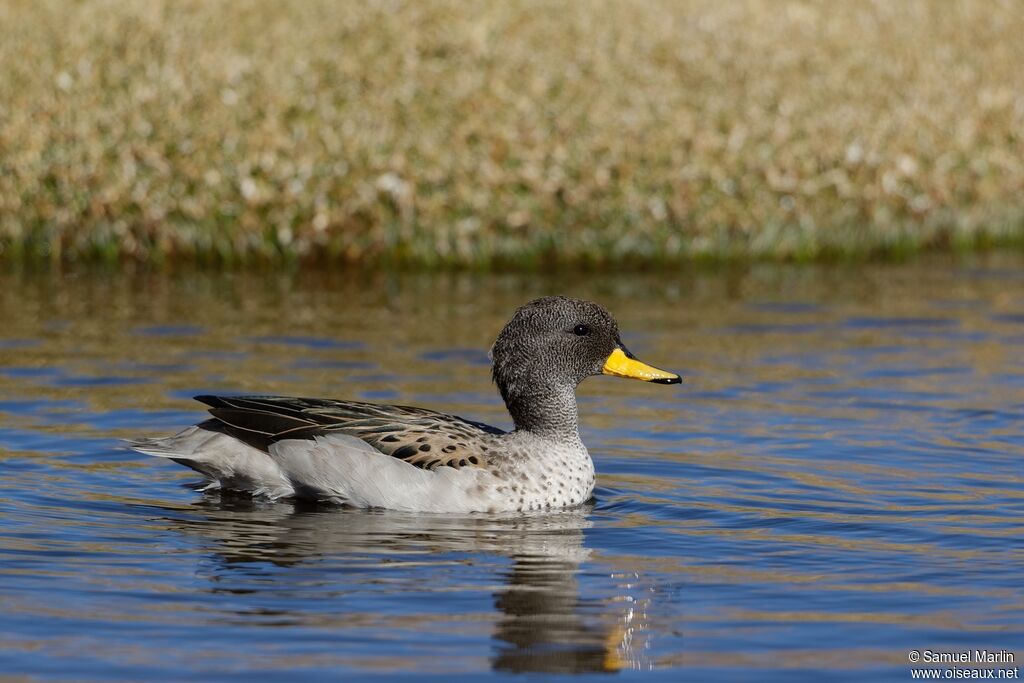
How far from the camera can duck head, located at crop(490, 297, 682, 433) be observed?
32.8 ft

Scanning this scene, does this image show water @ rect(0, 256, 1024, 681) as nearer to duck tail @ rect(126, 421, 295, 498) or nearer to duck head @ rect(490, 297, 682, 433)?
duck tail @ rect(126, 421, 295, 498)

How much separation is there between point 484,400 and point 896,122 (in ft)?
33.0

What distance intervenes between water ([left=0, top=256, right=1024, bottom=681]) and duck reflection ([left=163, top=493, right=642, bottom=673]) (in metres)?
0.02

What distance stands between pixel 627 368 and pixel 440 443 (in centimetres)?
117

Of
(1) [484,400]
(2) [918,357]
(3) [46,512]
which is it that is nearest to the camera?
(3) [46,512]

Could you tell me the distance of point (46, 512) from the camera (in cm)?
928

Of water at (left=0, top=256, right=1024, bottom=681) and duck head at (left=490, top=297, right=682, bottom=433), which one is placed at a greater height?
duck head at (left=490, top=297, right=682, bottom=433)

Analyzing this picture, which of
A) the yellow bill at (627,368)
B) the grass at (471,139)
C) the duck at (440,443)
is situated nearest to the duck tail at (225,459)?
the duck at (440,443)

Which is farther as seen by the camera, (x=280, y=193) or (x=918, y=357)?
(x=280, y=193)

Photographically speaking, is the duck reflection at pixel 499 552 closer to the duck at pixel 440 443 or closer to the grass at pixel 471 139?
the duck at pixel 440 443

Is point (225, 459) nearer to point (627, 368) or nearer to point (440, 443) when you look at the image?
point (440, 443)

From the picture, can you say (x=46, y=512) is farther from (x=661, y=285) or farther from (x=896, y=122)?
(x=896, y=122)

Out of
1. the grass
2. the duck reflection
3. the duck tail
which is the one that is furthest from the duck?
the grass

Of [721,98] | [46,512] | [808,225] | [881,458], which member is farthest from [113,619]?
[721,98]
